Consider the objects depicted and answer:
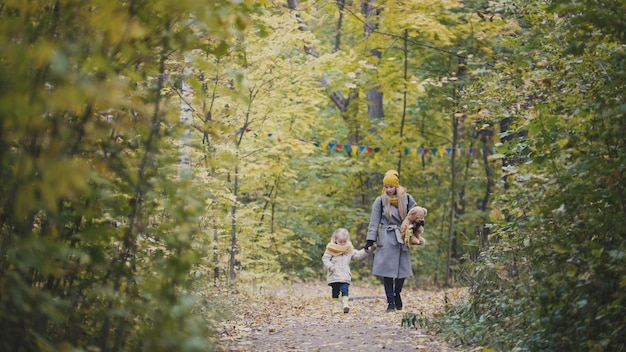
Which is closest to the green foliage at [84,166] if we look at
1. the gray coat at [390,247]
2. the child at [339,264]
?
the gray coat at [390,247]

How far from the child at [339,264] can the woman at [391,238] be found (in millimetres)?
266

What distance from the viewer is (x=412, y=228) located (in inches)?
398

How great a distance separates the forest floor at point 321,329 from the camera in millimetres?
7422

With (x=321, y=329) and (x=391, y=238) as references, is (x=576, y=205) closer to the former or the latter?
(x=321, y=329)

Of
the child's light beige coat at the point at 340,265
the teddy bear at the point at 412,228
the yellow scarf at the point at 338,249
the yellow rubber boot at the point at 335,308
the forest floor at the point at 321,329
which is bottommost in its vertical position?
the forest floor at the point at 321,329

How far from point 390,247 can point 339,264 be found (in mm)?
875

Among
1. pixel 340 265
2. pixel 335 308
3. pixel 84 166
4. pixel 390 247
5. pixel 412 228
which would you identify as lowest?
pixel 335 308

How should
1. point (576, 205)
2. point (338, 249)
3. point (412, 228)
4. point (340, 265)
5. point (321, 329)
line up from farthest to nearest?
point (338, 249)
point (340, 265)
point (412, 228)
point (321, 329)
point (576, 205)

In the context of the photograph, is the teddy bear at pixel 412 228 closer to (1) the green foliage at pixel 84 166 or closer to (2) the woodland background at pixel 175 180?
(2) the woodland background at pixel 175 180

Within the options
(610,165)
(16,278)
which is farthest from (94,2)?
(610,165)

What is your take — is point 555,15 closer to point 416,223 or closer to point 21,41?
point 416,223

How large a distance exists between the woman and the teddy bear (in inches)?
4.0

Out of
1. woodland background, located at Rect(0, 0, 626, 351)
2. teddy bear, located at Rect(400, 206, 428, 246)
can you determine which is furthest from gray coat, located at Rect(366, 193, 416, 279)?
woodland background, located at Rect(0, 0, 626, 351)

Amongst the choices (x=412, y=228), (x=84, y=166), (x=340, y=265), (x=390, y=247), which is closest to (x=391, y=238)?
(x=390, y=247)
